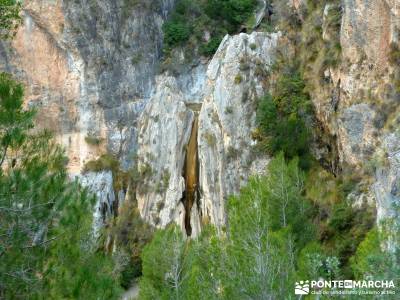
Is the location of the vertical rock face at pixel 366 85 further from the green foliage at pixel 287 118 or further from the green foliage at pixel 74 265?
the green foliage at pixel 74 265

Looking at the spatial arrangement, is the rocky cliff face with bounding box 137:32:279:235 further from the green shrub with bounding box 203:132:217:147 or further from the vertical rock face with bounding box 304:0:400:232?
the vertical rock face with bounding box 304:0:400:232

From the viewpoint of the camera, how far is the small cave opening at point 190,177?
93.8 ft

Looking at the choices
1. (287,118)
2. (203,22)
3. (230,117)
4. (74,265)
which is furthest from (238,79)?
(74,265)

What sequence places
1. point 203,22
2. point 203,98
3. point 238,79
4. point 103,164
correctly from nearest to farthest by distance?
point 238,79 → point 203,98 → point 103,164 → point 203,22

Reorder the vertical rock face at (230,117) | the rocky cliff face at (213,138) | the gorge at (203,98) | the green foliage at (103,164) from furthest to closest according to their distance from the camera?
the green foliage at (103,164)
the rocky cliff face at (213,138)
the vertical rock face at (230,117)
the gorge at (203,98)

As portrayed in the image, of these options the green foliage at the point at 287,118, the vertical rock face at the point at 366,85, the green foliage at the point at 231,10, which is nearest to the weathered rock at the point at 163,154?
the green foliage at the point at 287,118

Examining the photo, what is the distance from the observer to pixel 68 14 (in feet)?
109

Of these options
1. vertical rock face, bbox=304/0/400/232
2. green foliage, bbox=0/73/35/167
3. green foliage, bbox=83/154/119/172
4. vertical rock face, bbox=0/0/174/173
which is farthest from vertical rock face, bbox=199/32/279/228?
green foliage, bbox=0/73/35/167

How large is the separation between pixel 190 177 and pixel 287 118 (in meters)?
7.71

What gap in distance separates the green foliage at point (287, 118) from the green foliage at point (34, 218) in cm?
1477

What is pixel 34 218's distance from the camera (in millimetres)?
8352

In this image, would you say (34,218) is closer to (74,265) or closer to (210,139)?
(74,265)

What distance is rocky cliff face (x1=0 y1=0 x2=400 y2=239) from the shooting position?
729 inches

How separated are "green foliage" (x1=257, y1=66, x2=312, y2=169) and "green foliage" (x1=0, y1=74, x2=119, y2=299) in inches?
582
